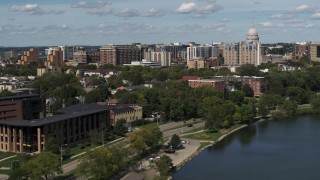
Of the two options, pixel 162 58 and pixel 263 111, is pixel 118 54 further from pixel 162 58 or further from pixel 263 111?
pixel 263 111

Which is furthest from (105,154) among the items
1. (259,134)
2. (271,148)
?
(259,134)

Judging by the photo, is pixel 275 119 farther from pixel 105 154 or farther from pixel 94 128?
pixel 105 154

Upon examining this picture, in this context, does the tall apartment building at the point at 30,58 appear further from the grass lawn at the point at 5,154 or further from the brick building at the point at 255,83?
the grass lawn at the point at 5,154

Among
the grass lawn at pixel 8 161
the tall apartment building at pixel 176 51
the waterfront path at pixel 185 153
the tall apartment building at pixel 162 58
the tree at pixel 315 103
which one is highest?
the tall apartment building at pixel 176 51

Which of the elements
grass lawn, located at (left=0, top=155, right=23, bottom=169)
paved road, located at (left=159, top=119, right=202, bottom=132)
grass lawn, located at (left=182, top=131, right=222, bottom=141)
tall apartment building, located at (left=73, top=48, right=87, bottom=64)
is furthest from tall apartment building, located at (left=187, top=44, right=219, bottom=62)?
grass lawn, located at (left=0, top=155, right=23, bottom=169)

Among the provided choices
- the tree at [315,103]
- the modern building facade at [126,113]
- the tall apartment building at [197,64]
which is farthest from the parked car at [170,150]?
the tall apartment building at [197,64]

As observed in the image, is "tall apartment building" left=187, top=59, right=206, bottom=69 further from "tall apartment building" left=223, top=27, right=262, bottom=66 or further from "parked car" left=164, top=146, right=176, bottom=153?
"parked car" left=164, top=146, right=176, bottom=153

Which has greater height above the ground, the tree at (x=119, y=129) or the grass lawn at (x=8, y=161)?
the tree at (x=119, y=129)

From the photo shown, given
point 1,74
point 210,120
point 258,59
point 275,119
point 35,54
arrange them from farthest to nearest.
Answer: point 35,54 < point 258,59 < point 1,74 < point 275,119 < point 210,120
